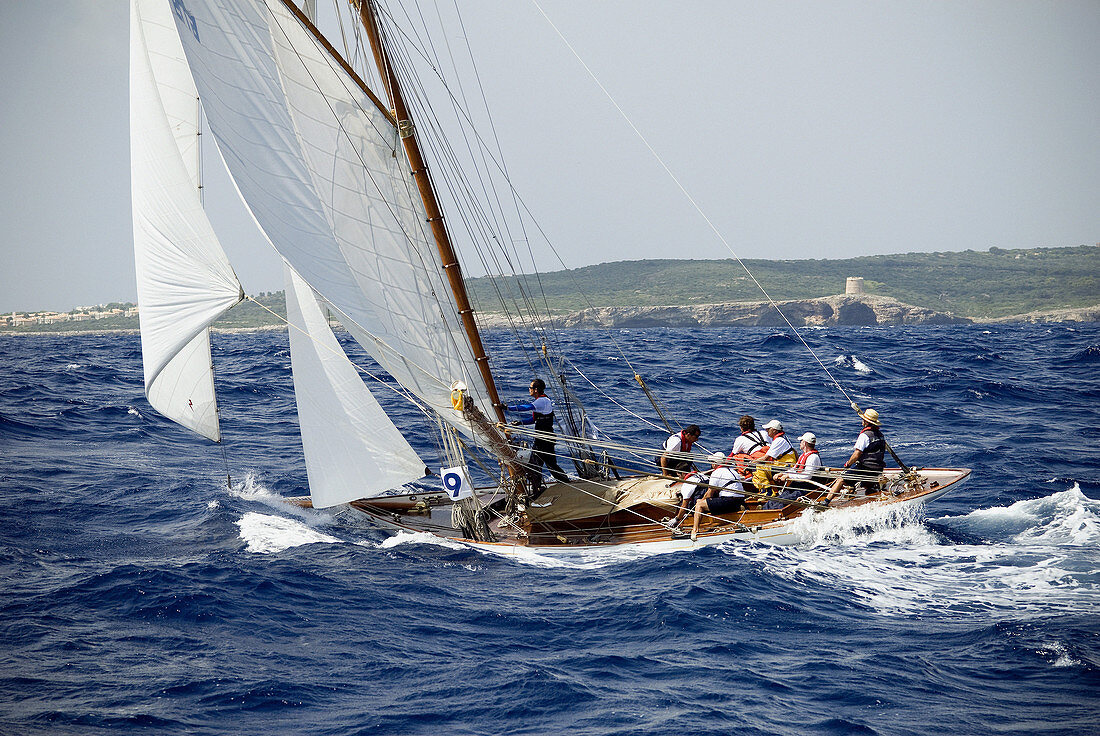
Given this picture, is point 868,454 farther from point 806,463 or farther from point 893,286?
point 893,286

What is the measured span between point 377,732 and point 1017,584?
9.18 metres

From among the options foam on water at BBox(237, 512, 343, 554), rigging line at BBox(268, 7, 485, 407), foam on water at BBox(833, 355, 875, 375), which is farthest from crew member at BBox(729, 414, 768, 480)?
foam on water at BBox(833, 355, 875, 375)

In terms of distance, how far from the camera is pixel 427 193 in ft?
47.0

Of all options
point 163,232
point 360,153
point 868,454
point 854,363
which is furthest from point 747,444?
point 854,363

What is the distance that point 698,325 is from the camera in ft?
494

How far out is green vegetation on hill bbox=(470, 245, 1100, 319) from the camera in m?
154

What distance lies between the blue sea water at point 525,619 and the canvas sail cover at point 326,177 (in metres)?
3.98

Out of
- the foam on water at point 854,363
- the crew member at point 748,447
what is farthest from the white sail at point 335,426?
the foam on water at point 854,363

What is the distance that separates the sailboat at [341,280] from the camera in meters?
12.7

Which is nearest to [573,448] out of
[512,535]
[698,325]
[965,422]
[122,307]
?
[512,535]

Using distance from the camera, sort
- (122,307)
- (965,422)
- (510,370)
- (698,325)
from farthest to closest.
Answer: (122,307)
(698,325)
(510,370)
(965,422)

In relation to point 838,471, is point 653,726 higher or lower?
lower

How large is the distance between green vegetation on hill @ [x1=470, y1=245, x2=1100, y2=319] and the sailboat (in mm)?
125404

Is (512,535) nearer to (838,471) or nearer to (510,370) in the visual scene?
(838,471)
